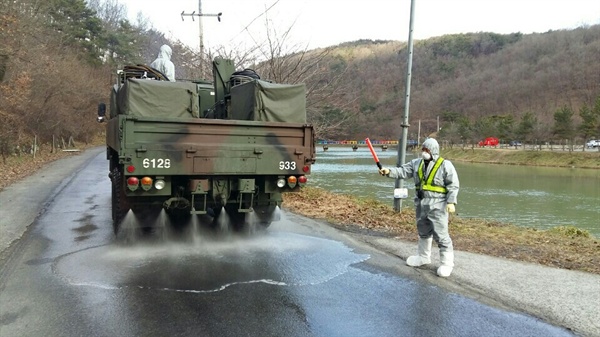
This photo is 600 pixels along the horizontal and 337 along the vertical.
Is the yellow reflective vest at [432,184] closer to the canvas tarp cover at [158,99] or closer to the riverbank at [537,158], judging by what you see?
the canvas tarp cover at [158,99]

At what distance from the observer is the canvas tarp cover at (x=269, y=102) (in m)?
7.07

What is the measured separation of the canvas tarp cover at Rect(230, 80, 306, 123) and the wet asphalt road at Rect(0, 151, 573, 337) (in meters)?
1.88

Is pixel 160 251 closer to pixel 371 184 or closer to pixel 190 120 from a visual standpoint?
pixel 190 120

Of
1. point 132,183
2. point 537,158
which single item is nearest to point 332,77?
point 132,183

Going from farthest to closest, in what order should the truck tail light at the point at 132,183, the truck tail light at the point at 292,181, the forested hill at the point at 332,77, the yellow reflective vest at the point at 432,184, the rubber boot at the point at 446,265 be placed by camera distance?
the forested hill at the point at 332,77
the truck tail light at the point at 292,181
the truck tail light at the point at 132,183
the yellow reflective vest at the point at 432,184
the rubber boot at the point at 446,265

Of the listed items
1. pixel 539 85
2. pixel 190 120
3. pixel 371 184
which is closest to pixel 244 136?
pixel 190 120

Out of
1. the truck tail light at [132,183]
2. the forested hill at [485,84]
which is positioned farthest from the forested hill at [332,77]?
the truck tail light at [132,183]

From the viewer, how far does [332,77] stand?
1536 cm

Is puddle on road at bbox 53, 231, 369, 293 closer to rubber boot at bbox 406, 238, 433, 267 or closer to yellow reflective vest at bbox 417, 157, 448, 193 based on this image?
rubber boot at bbox 406, 238, 433, 267

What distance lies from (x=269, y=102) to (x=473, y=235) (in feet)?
14.6

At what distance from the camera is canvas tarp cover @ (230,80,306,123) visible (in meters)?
7.07

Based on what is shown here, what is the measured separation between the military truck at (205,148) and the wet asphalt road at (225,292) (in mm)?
708

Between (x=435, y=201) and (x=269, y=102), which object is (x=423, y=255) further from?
(x=269, y=102)

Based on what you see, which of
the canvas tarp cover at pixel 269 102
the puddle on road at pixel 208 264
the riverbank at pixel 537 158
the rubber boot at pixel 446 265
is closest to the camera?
the puddle on road at pixel 208 264
